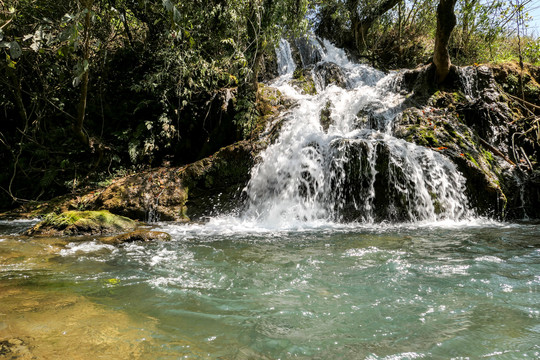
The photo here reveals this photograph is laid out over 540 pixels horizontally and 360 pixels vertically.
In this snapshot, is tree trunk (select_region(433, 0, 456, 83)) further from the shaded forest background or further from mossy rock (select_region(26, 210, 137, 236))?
mossy rock (select_region(26, 210, 137, 236))

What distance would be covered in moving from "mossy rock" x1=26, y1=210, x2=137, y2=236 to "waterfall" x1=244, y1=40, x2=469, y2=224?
2.90 meters

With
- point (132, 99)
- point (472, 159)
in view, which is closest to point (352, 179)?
point (472, 159)

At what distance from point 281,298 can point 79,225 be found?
15.1 feet

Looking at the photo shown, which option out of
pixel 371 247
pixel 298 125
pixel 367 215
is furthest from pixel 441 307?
pixel 298 125

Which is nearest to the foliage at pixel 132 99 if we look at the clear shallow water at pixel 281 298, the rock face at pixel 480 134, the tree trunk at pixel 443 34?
the tree trunk at pixel 443 34

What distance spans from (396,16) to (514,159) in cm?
1199

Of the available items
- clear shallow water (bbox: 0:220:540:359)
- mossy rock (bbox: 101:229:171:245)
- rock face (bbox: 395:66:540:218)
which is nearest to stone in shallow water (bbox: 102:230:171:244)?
mossy rock (bbox: 101:229:171:245)

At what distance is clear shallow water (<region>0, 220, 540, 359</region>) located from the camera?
1979mm

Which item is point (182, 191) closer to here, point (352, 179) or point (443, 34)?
point (352, 179)

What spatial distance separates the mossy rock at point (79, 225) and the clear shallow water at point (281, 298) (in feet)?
2.48

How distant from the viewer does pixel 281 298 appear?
2.82m

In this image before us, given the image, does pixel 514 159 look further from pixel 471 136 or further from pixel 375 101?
pixel 375 101

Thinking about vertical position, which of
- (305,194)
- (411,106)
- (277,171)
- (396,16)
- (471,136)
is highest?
(396,16)

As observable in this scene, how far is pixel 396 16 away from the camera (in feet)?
54.8
